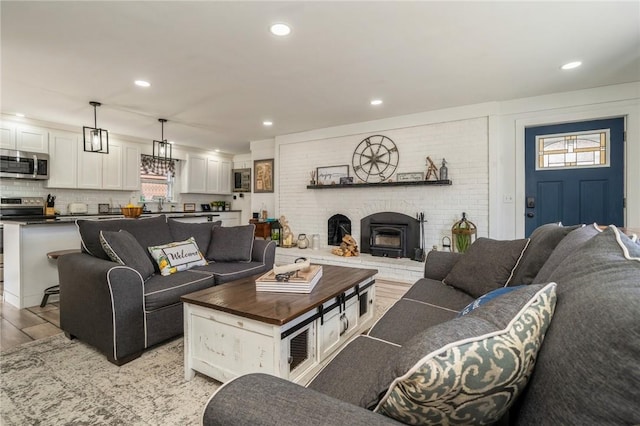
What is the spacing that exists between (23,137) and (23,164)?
1.53ft

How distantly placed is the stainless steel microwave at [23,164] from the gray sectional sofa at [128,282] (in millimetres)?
3340

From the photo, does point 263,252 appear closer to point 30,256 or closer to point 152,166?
point 30,256

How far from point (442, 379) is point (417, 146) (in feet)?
14.4

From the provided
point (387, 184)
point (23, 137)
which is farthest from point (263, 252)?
point (23, 137)

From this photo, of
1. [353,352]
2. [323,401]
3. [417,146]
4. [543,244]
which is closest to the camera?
[323,401]

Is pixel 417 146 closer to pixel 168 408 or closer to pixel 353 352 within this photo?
pixel 353 352

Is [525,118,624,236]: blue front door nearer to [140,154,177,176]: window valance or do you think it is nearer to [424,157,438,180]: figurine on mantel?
[424,157,438,180]: figurine on mantel

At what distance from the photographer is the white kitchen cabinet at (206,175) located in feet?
23.3

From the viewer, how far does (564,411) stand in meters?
0.54

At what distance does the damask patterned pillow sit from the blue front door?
4.02m

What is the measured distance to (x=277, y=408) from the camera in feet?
2.26

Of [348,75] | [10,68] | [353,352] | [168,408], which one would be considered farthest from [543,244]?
[10,68]

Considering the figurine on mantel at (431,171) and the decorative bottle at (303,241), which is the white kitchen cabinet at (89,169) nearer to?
the decorative bottle at (303,241)

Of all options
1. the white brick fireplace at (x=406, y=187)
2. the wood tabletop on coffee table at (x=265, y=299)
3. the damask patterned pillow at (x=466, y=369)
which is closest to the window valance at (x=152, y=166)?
the white brick fireplace at (x=406, y=187)
